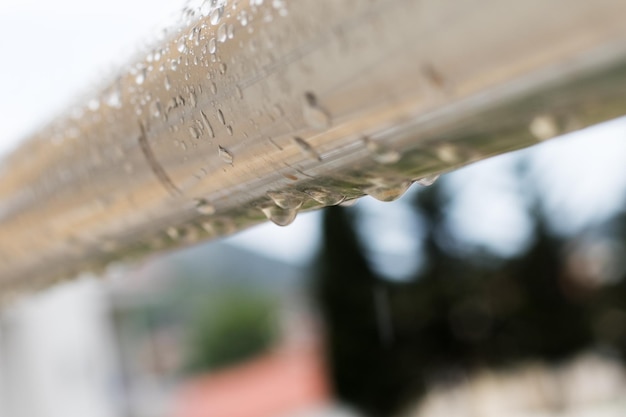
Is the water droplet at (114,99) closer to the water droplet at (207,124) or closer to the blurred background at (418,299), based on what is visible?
the water droplet at (207,124)

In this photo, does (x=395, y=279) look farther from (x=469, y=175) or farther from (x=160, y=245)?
(x=160, y=245)

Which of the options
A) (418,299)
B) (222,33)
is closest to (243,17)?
(222,33)

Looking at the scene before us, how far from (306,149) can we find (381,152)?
0.02 metres

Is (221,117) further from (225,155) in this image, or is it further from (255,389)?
(255,389)

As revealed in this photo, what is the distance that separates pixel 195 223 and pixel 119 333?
7.15 feet

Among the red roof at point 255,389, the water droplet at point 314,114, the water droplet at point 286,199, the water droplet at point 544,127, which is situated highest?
the water droplet at point 314,114

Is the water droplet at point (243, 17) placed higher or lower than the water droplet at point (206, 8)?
lower

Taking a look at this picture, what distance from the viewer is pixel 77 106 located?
0.32 metres

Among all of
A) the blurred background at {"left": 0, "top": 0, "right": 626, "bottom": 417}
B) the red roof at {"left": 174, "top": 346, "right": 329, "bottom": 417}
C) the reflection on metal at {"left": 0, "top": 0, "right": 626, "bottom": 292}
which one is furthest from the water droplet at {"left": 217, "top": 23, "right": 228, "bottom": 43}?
the red roof at {"left": 174, "top": 346, "right": 329, "bottom": 417}

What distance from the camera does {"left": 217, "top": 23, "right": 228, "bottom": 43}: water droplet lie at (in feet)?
0.62

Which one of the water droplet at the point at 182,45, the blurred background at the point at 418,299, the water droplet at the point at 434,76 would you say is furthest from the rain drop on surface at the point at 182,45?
the blurred background at the point at 418,299

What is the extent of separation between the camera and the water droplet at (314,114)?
160 mm

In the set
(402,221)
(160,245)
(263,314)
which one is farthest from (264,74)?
(263,314)

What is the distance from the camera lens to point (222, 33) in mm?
191
